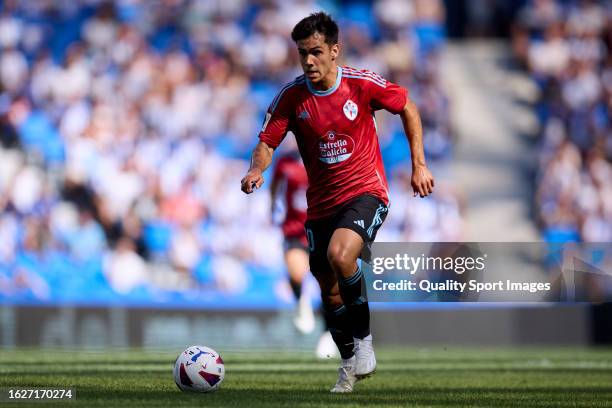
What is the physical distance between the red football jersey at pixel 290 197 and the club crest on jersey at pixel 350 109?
509 centimetres

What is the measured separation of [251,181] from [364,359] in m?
1.40

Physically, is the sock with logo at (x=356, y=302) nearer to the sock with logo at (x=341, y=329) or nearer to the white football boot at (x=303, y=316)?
the sock with logo at (x=341, y=329)

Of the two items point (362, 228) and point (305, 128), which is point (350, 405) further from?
point (305, 128)

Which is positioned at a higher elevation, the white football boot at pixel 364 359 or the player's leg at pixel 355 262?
the player's leg at pixel 355 262

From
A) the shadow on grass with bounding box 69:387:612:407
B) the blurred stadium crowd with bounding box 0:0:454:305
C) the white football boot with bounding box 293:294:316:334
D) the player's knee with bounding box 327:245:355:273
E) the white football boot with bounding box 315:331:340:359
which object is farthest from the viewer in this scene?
the blurred stadium crowd with bounding box 0:0:454:305

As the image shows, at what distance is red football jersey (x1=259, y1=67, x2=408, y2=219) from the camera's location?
27.5 feet

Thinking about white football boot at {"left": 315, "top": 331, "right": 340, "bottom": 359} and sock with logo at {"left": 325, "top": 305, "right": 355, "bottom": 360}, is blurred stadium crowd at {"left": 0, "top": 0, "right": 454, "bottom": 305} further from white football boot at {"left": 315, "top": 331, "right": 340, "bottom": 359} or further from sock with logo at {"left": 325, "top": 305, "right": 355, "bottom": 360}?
sock with logo at {"left": 325, "top": 305, "right": 355, "bottom": 360}

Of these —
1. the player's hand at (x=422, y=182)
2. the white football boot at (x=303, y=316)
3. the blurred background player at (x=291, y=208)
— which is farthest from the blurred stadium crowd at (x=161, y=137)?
the player's hand at (x=422, y=182)

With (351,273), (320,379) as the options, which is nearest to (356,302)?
(351,273)

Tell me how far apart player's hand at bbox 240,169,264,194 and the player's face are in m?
0.75

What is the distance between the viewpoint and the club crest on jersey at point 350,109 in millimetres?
8367

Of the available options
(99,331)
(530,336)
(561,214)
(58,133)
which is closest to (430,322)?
(530,336)

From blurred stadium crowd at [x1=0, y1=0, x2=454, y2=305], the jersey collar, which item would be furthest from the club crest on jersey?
blurred stadium crowd at [x1=0, y1=0, x2=454, y2=305]

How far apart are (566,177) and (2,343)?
9049 millimetres
